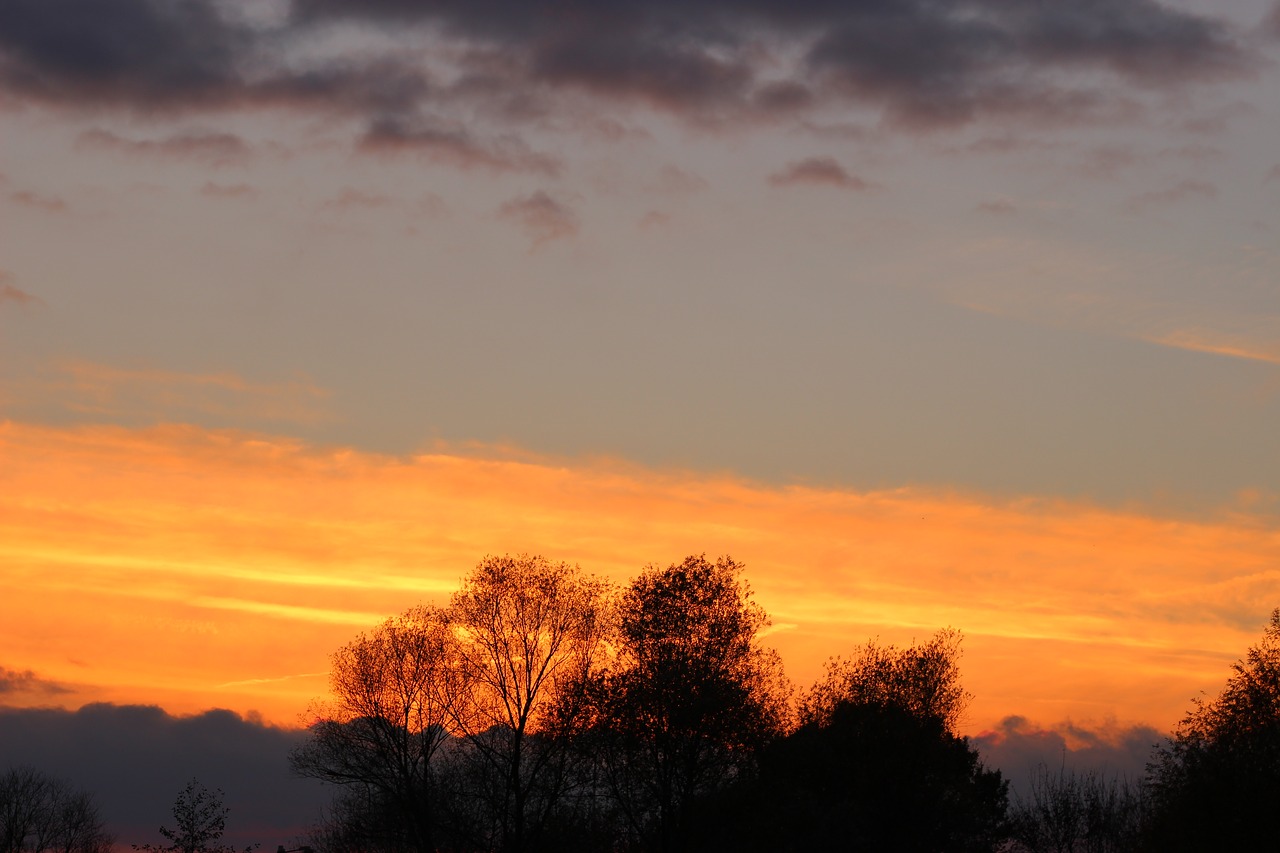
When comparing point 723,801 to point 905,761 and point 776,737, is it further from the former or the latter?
point 905,761

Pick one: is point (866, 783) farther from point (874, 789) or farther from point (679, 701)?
point (679, 701)

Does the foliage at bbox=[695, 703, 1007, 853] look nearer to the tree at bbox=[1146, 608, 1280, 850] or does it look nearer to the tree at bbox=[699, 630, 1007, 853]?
the tree at bbox=[699, 630, 1007, 853]

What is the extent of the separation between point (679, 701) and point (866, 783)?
2285 centimetres

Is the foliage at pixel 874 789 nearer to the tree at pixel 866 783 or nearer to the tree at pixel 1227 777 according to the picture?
the tree at pixel 866 783

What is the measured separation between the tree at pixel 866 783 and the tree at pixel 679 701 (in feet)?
9.72

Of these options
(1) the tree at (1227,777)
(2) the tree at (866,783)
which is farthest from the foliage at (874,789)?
(1) the tree at (1227,777)

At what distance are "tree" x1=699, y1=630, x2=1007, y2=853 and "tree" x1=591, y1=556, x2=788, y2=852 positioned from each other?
296 centimetres

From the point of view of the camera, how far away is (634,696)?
8831cm

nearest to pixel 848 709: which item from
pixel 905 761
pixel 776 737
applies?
pixel 905 761

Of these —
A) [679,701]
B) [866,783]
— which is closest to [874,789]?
[866,783]

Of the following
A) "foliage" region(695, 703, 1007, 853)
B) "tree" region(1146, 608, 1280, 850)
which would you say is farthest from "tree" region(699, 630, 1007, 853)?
"tree" region(1146, 608, 1280, 850)

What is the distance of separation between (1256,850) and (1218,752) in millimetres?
5474

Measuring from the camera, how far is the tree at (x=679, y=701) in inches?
3430

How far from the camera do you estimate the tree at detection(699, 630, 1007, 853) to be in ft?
302
